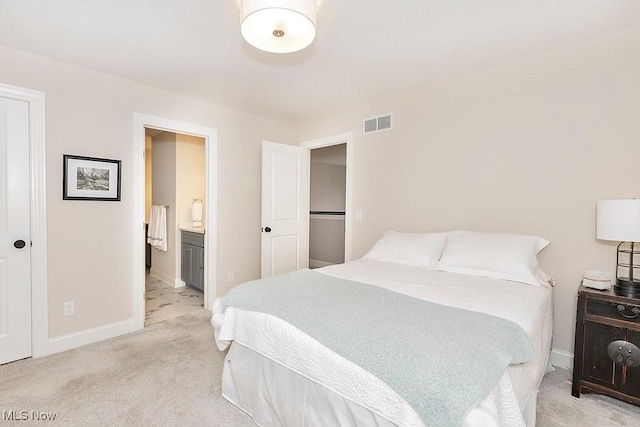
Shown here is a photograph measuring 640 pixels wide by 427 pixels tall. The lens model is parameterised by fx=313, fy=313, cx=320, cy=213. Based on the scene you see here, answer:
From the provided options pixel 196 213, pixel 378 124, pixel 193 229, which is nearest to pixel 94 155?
pixel 193 229

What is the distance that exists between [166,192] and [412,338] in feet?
14.6

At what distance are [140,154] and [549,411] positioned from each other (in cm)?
371

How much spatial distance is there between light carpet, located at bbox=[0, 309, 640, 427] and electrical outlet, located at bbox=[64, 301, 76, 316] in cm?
31

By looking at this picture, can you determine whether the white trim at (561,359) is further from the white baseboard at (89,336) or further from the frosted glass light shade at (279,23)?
the white baseboard at (89,336)

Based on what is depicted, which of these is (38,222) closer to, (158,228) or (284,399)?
(158,228)

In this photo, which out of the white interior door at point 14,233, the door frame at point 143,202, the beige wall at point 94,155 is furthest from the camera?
the door frame at point 143,202

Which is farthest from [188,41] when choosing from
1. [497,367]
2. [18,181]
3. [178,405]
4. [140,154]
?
[497,367]

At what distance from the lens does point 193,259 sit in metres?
4.23

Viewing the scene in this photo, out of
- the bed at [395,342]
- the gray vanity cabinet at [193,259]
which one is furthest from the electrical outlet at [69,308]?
the bed at [395,342]

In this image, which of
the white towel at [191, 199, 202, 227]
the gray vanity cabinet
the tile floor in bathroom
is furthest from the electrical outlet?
the white towel at [191, 199, 202, 227]

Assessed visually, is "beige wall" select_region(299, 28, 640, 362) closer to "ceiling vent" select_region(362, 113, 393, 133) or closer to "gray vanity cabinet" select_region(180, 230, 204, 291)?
"ceiling vent" select_region(362, 113, 393, 133)

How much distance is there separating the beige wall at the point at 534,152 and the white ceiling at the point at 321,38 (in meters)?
0.20

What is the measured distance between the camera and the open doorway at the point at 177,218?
13.9ft

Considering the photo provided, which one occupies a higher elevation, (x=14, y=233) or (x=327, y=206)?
(x=327, y=206)
